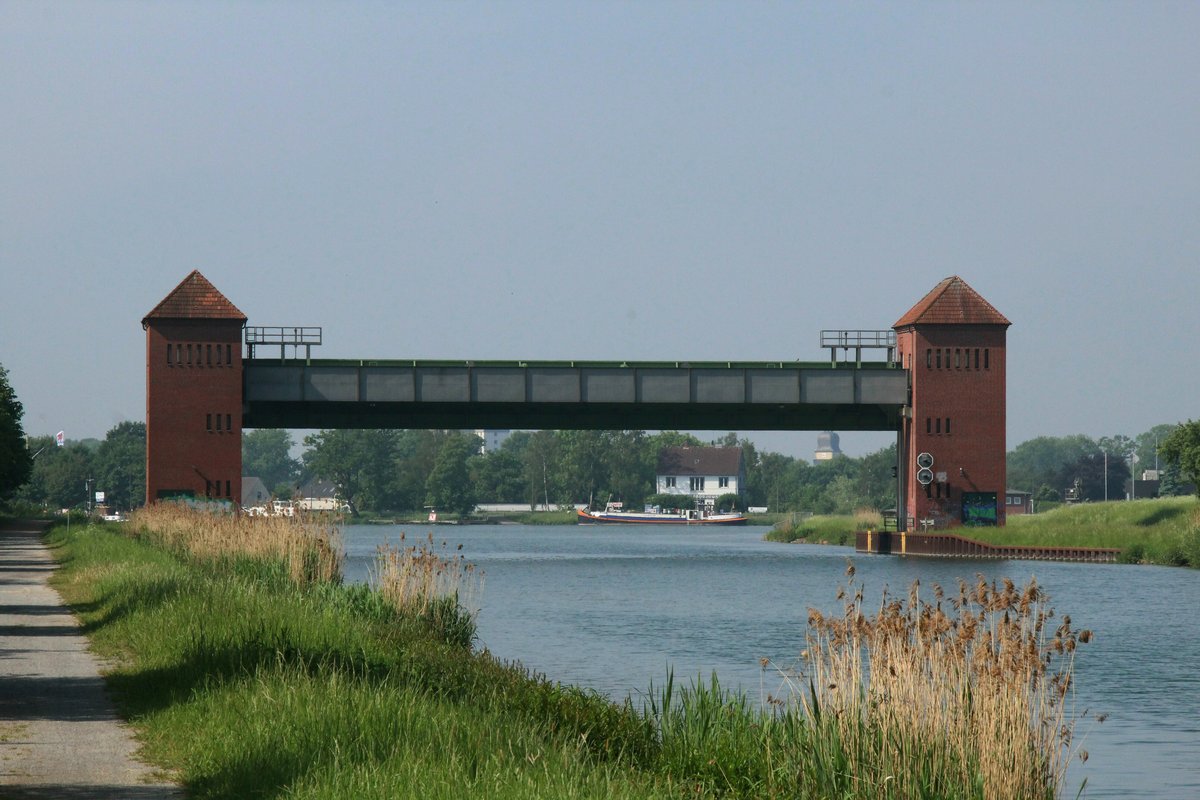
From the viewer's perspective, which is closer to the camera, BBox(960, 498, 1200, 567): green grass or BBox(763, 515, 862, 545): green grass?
BBox(960, 498, 1200, 567): green grass

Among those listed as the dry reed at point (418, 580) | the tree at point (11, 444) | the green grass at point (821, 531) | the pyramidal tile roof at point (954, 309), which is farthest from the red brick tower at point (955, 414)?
the dry reed at point (418, 580)

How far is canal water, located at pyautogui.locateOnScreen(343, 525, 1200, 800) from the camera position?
19500 mm

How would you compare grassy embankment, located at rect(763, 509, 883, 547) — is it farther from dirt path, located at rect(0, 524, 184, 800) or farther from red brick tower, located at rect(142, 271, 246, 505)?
dirt path, located at rect(0, 524, 184, 800)

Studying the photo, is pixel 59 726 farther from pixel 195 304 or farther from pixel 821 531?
pixel 821 531

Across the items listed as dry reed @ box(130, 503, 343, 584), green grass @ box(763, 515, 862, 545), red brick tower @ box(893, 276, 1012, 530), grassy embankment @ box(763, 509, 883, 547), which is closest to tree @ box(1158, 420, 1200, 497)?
red brick tower @ box(893, 276, 1012, 530)

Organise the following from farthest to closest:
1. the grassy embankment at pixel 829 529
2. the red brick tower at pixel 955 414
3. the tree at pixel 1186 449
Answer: the grassy embankment at pixel 829 529 → the red brick tower at pixel 955 414 → the tree at pixel 1186 449

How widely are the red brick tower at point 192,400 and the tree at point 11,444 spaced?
759 centimetres

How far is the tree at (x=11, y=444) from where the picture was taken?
76.0 m

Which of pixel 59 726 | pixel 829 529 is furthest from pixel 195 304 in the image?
pixel 59 726

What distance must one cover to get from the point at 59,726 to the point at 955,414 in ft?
213

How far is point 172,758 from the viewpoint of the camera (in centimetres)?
1310

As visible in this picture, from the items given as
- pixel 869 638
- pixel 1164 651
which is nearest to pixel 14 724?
pixel 869 638

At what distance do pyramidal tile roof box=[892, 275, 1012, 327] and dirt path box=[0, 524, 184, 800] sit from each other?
56.5 metres

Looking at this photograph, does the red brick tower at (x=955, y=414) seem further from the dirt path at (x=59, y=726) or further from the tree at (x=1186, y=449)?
the dirt path at (x=59, y=726)
